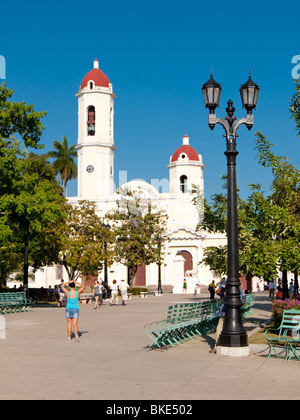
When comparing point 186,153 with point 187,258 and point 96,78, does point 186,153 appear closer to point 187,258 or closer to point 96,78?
point 187,258

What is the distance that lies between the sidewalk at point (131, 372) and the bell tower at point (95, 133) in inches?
2000

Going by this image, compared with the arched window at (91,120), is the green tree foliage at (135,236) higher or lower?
lower

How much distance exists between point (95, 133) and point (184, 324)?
174 ft

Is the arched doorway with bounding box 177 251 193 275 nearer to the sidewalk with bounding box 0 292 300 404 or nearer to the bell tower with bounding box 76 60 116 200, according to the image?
the bell tower with bounding box 76 60 116 200

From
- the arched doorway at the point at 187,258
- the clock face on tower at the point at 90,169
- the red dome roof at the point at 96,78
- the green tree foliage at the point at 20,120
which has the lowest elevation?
the arched doorway at the point at 187,258

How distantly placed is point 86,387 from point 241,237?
393 inches

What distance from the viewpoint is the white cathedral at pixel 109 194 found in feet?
208

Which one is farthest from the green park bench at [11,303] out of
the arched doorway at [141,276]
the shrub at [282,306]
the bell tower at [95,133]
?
the bell tower at [95,133]

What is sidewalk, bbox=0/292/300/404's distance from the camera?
7.40 meters

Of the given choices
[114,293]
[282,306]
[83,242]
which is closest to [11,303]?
[114,293]

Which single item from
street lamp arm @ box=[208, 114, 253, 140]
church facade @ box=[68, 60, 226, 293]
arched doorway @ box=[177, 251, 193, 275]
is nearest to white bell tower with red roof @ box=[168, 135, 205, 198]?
church facade @ box=[68, 60, 226, 293]

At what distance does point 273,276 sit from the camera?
50.9ft

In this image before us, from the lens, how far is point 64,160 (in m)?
75.9

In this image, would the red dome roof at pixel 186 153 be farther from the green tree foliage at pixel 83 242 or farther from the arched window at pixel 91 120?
the green tree foliage at pixel 83 242
